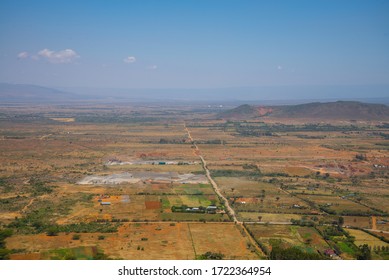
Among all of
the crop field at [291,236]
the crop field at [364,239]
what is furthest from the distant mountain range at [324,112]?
the crop field at [364,239]

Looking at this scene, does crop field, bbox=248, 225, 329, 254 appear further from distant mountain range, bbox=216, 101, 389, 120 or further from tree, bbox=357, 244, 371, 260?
distant mountain range, bbox=216, 101, 389, 120

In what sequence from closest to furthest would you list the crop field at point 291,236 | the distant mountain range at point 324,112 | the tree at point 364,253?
the tree at point 364,253
the crop field at point 291,236
the distant mountain range at point 324,112

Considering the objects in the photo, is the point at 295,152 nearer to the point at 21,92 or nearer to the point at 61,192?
the point at 61,192

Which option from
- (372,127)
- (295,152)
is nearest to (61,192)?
(295,152)

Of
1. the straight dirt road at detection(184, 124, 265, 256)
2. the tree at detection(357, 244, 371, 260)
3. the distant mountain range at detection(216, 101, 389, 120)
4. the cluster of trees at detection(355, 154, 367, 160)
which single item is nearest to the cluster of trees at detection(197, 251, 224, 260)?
the straight dirt road at detection(184, 124, 265, 256)

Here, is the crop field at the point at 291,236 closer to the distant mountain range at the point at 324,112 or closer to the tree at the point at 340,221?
the tree at the point at 340,221

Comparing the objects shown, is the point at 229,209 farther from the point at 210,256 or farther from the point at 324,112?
the point at 324,112

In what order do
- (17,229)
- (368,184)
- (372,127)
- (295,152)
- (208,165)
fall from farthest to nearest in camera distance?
1. (372,127)
2. (295,152)
3. (208,165)
4. (368,184)
5. (17,229)
